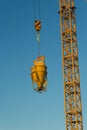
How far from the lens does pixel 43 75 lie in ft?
78.4

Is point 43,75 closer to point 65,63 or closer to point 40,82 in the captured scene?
point 40,82

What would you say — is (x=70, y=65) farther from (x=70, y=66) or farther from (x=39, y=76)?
(x=39, y=76)

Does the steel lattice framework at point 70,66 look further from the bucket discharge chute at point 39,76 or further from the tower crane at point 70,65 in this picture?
the bucket discharge chute at point 39,76

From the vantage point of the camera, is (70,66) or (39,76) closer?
(39,76)

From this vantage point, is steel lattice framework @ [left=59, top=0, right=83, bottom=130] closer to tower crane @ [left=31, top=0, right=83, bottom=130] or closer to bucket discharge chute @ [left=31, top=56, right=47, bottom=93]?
tower crane @ [left=31, top=0, right=83, bottom=130]

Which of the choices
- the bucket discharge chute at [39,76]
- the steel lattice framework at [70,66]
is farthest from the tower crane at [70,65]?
the bucket discharge chute at [39,76]

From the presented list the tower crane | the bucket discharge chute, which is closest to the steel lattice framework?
the tower crane

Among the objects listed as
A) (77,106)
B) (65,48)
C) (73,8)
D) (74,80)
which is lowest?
(77,106)

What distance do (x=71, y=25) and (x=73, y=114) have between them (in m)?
13.5

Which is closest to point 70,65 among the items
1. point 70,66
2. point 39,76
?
point 70,66

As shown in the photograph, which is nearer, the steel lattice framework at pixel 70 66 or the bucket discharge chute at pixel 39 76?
the bucket discharge chute at pixel 39 76

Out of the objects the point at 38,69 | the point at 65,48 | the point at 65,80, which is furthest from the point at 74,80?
the point at 38,69

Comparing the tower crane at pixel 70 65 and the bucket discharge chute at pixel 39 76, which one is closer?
the bucket discharge chute at pixel 39 76

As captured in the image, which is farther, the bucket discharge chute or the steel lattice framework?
the steel lattice framework
